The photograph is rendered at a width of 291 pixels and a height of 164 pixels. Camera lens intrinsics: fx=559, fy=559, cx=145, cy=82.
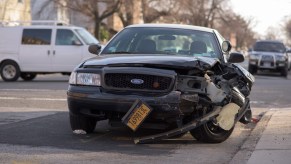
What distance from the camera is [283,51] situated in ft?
84.8

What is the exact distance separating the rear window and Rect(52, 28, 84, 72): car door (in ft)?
0.95

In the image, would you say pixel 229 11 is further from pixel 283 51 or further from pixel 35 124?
pixel 35 124

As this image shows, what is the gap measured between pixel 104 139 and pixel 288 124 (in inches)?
118

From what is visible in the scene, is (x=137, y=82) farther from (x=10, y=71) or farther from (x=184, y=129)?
(x=10, y=71)

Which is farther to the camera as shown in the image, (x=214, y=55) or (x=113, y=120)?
(x=214, y=55)

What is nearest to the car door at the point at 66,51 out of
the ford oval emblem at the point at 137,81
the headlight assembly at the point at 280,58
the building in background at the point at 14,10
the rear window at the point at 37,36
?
the rear window at the point at 37,36

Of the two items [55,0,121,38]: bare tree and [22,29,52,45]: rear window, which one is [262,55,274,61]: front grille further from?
[55,0,121,38]: bare tree

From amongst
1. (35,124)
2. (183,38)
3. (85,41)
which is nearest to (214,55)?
(183,38)

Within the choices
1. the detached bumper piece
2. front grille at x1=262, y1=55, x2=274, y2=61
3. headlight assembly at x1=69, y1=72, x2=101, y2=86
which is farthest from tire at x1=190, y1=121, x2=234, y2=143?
front grille at x1=262, y1=55, x2=274, y2=61

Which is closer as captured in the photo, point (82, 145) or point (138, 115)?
point (138, 115)

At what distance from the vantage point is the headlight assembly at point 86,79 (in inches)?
281

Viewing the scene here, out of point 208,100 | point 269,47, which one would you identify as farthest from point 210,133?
point 269,47

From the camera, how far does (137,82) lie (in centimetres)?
695

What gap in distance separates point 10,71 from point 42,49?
1332mm
